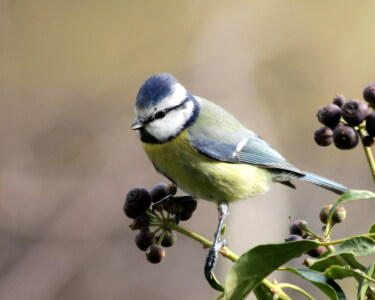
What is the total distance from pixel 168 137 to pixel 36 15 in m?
3.09

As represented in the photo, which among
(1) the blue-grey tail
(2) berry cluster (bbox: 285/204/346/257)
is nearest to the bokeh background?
(1) the blue-grey tail

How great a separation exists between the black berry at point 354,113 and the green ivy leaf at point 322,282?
1.00ft

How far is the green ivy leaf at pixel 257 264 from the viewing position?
0.91 m

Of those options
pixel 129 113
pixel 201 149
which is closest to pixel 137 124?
pixel 201 149

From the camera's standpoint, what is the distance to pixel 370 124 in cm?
110

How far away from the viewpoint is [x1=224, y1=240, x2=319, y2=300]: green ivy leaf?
2.99 feet

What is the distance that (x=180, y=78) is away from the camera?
13.3ft

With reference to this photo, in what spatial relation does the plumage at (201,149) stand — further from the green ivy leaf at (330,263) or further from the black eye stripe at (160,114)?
the green ivy leaf at (330,263)

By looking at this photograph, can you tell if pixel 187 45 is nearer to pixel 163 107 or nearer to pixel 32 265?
pixel 32 265

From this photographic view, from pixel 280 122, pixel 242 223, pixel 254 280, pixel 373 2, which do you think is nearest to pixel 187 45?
pixel 280 122

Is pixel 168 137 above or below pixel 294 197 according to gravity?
above

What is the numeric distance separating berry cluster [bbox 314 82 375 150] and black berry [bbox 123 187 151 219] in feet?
1.20

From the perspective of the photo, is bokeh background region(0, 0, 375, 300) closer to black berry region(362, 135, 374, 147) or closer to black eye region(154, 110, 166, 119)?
black eye region(154, 110, 166, 119)

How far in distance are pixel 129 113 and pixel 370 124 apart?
2957 mm
